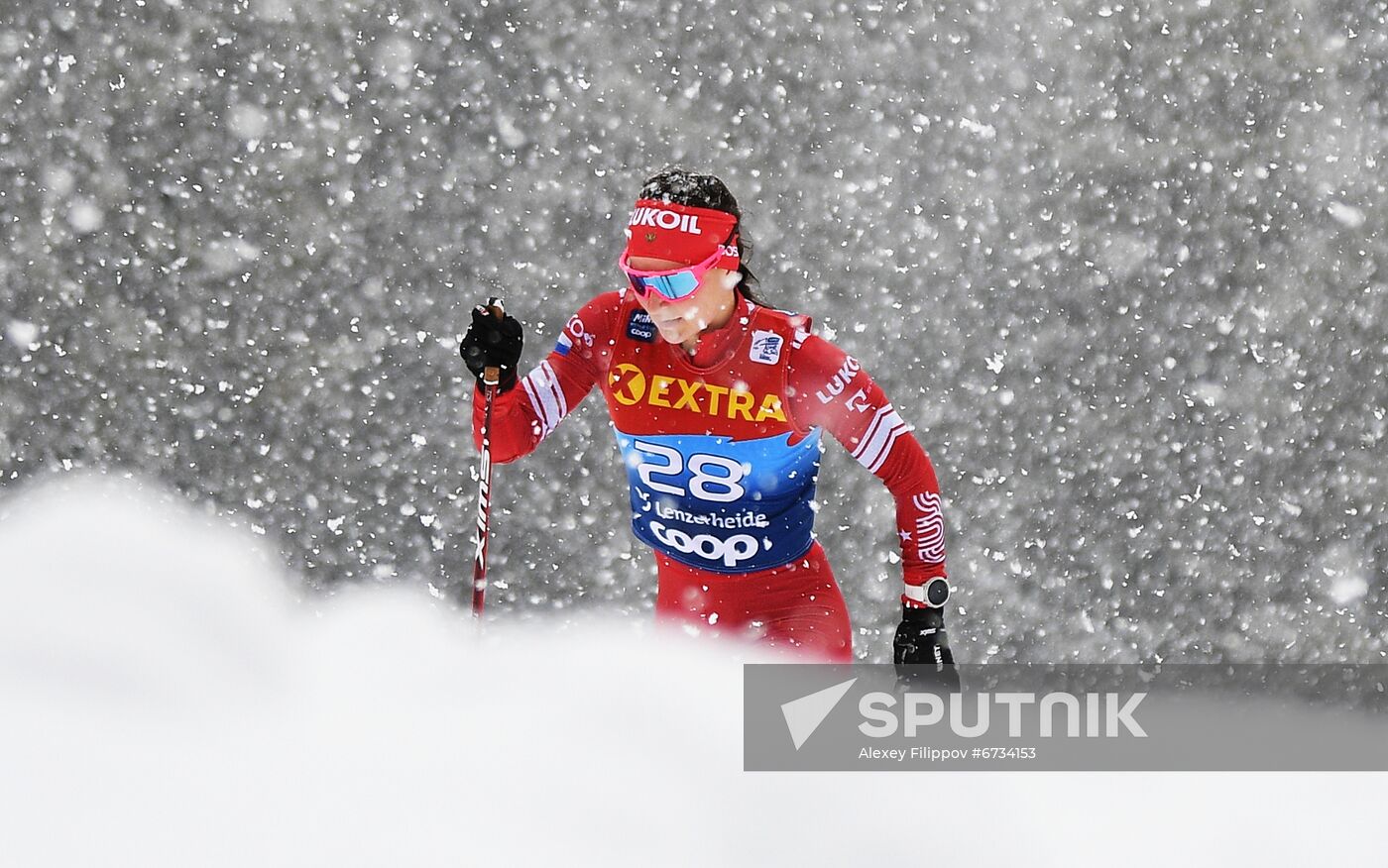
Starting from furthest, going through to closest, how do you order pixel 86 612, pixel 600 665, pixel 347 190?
pixel 347 190 < pixel 86 612 < pixel 600 665

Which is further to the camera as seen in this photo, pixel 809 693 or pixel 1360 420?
pixel 1360 420

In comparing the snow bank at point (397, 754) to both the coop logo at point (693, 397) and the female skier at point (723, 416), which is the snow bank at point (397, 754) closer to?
the female skier at point (723, 416)

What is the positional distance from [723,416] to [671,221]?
0.39m

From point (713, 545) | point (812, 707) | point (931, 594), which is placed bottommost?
point (812, 707)

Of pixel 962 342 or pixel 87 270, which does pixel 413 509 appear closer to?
pixel 87 270

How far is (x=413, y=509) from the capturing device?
133 inches

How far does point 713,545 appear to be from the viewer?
6.99 feet

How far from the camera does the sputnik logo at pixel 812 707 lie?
7.20 feet

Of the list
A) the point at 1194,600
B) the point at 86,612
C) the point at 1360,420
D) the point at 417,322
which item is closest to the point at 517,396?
the point at 417,322

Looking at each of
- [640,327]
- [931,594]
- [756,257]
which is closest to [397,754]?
[640,327]

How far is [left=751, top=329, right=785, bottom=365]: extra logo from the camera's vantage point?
2.00 m

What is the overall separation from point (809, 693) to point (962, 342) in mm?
1543

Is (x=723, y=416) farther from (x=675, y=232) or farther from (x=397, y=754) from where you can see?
(x=397, y=754)

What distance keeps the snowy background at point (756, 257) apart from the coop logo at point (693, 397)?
124 cm
